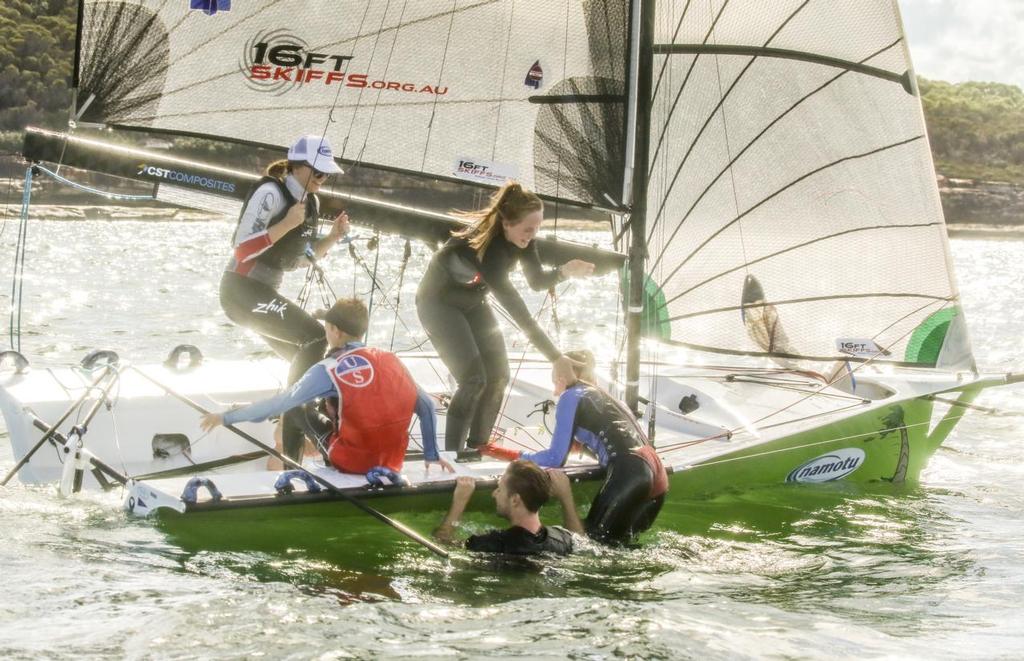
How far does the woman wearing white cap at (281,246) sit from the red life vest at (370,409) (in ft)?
1.94

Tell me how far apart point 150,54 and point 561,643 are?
4.00 m

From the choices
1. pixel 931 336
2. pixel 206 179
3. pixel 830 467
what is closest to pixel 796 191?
pixel 931 336

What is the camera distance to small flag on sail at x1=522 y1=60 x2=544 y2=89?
7.14 meters

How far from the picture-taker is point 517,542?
5.52 m

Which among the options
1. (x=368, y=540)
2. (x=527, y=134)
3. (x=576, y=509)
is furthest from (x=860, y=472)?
(x=368, y=540)

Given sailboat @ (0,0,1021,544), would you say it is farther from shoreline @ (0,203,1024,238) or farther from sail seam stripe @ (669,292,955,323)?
shoreline @ (0,203,1024,238)

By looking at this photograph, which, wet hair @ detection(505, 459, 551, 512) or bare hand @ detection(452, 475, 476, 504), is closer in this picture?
wet hair @ detection(505, 459, 551, 512)

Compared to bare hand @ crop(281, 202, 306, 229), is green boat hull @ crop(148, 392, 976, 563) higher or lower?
lower

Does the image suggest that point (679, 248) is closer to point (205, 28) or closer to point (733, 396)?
point (733, 396)

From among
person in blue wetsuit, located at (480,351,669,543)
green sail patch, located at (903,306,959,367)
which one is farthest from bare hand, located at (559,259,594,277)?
green sail patch, located at (903,306,959,367)

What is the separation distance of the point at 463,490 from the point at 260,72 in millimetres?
2680

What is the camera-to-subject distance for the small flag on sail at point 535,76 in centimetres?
714

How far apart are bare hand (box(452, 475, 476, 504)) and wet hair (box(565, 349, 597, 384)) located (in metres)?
→ 0.78

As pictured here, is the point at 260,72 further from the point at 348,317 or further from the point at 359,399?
the point at 359,399
